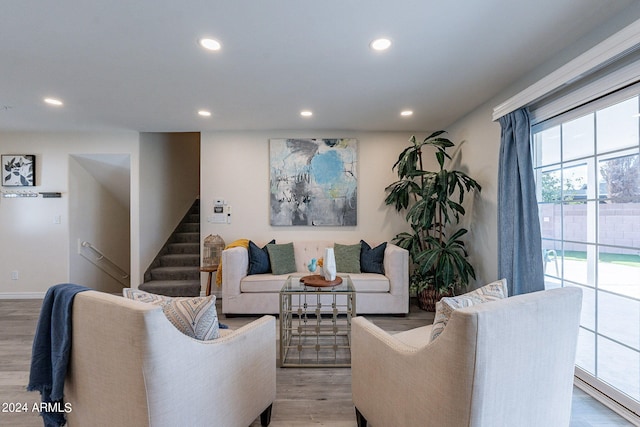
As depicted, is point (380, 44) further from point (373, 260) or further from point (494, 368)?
point (373, 260)

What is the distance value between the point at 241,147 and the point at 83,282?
3.23 m

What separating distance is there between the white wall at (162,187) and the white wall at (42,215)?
47 cm

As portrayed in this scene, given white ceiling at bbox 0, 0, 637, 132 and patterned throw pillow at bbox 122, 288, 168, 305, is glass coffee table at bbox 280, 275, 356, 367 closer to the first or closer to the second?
patterned throw pillow at bbox 122, 288, 168, 305

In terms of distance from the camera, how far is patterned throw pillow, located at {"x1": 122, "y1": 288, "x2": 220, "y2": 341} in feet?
4.18

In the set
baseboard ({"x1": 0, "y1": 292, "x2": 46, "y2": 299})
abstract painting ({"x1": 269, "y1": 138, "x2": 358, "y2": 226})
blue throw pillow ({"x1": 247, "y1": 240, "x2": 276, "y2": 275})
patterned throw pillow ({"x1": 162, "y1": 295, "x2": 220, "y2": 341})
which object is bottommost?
baseboard ({"x1": 0, "y1": 292, "x2": 46, "y2": 299})

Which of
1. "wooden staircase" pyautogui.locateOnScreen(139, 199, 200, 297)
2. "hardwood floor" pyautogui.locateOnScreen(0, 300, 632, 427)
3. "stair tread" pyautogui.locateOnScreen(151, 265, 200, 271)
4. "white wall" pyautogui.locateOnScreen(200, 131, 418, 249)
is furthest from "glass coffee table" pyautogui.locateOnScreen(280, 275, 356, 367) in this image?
"stair tread" pyautogui.locateOnScreen(151, 265, 200, 271)

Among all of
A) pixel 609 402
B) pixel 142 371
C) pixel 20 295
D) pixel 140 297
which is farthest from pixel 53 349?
pixel 20 295

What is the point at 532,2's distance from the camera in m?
1.54

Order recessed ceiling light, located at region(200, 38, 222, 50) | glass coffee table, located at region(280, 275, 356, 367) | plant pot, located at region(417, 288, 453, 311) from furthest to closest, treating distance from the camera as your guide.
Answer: plant pot, located at region(417, 288, 453, 311)
glass coffee table, located at region(280, 275, 356, 367)
recessed ceiling light, located at region(200, 38, 222, 50)

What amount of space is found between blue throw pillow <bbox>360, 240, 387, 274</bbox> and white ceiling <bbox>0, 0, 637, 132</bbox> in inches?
66.3

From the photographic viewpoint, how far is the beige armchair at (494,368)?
913 millimetres

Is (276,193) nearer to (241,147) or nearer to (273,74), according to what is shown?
(241,147)

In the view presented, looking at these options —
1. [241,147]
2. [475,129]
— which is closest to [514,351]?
[475,129]

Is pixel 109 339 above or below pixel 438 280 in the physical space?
above
